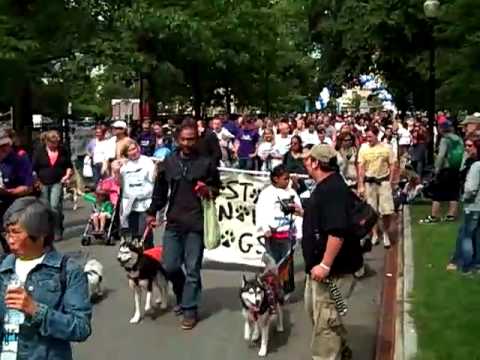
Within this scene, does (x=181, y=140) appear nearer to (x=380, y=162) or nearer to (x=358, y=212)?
(x=358, y=212)

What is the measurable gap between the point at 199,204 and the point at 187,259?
A: 1.71 feet

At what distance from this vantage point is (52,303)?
4.16 m

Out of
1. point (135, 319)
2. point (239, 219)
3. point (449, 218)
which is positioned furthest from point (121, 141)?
point (449, 218)

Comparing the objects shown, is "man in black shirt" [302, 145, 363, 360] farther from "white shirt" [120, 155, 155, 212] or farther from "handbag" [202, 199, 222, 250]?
"white shirt" [120, 155, 155, 212]

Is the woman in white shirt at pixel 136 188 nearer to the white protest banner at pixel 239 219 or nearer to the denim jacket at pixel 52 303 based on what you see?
the white protest banner at pixel 239 219

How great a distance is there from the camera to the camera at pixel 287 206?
9.51m

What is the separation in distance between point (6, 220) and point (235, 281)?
7733 mm

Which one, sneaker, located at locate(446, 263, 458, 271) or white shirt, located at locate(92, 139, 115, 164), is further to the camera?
white shirt, located at locate(92, 139, 115, 164)

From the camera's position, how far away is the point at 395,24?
Answer: 3712 cm

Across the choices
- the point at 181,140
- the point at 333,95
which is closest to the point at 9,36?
the point at 181,140

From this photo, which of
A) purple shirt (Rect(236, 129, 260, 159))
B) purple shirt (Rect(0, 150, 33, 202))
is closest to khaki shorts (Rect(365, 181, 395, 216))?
purple shirt (Rect(0, 150, 33, 202))

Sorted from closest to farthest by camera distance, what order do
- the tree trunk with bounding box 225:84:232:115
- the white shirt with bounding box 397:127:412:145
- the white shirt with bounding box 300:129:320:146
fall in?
the white shirt with bounding box 300:129:320:146 → the white shirt with bounding box 397:127:412:145 → the tree trunk with bounding box 225:84:232:115

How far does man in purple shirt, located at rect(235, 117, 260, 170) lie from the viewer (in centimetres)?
2375

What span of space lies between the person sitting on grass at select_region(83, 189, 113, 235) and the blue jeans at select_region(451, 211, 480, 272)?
5790 mm
